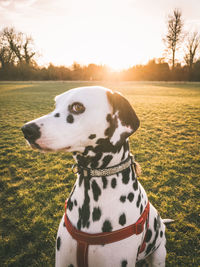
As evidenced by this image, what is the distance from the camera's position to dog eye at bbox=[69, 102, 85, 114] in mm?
1649

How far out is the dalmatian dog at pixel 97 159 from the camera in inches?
62.1

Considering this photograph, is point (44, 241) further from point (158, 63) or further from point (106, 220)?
point (158, 63)

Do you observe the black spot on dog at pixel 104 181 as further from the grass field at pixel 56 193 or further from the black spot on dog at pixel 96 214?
the grass field at pixel 56 193

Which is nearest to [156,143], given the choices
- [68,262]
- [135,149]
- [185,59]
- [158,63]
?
[135,149]

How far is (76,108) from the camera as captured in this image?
5.46 feet

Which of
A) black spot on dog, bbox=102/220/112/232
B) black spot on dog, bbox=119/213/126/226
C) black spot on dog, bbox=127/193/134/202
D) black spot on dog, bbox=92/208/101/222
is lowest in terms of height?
black spot on dog, bbox=102/220/112/232

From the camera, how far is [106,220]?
1.69 meters

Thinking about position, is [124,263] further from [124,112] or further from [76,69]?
[76,69]

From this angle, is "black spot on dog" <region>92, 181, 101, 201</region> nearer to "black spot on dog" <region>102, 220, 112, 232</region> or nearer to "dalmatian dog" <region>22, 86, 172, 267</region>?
"dalmatian dog" <region>22, 86, 172, 267</region>

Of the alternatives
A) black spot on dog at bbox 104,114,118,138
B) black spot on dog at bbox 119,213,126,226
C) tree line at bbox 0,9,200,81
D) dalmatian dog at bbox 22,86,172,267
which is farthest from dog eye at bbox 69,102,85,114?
tree line at bbox 0,9,200,81

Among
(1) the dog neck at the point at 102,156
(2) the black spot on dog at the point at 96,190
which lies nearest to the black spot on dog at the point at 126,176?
(1) the dog neck at the point at 102,156

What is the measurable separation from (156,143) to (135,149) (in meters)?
1.18

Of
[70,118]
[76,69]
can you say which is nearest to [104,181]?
[70,118]

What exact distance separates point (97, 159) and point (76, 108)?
577 mm
